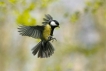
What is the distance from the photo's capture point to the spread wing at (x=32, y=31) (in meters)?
1.81

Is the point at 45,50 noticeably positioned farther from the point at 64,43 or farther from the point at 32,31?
the point at 64,43

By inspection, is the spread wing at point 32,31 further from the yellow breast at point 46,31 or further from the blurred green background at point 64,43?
the blurred green background at point 64,43

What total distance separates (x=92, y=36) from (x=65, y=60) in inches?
55.7

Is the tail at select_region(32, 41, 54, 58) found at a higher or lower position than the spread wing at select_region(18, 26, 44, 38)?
lower

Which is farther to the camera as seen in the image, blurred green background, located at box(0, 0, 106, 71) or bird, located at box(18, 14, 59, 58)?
blurred green background, located at box(0, 0, 106, 71)

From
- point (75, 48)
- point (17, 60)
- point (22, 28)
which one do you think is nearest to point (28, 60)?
point (17, 60)

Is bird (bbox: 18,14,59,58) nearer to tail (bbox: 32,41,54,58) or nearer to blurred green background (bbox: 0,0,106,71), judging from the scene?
tail (bbox: 32,41,54,58)

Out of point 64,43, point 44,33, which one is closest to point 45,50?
point 44,33

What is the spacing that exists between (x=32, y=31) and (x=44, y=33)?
86mm

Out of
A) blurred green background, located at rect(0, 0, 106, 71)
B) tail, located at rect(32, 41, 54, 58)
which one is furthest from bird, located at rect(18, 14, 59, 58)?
blurred green background, located at rect(0, 0, 106, 71)

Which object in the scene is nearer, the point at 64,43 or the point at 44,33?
the point at 44,33

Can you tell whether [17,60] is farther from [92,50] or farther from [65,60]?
[92,50]

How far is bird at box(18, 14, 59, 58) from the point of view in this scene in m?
1.75

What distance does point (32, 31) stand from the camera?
186 cm
